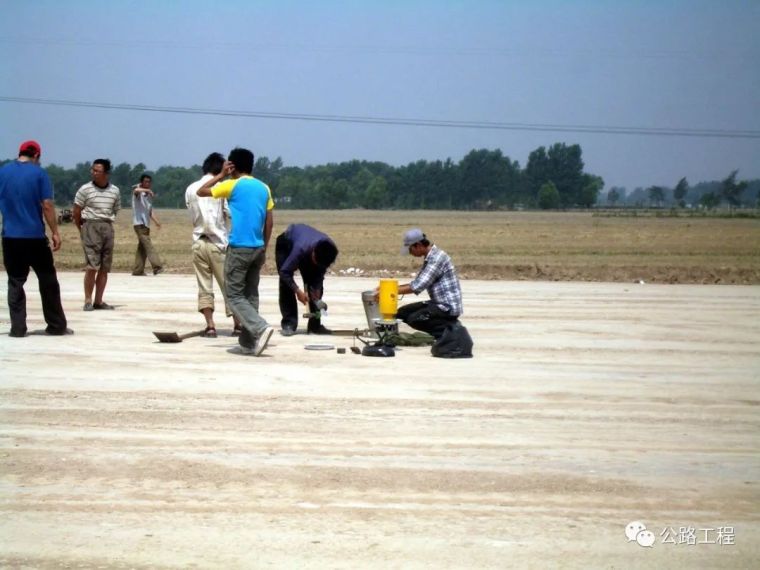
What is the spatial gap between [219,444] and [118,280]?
48.5 feet

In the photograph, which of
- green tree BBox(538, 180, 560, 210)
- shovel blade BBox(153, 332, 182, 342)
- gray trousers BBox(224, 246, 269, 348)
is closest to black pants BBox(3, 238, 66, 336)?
shovel blade BBox(153, 332, 182, 342)

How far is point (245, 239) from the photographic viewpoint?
1214cm

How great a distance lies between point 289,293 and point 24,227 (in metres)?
3.16

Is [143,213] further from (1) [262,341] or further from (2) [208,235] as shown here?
(1) [262,341]

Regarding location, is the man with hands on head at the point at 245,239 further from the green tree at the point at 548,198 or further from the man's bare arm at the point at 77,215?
the green tree at the point at 548,198

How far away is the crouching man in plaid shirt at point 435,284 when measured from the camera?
1278cm

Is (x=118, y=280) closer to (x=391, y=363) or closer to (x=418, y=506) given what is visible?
(x=391, y=363)

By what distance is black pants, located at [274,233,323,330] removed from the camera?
13.7 meters

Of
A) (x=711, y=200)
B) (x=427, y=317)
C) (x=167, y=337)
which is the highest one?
(x=711, y=200)

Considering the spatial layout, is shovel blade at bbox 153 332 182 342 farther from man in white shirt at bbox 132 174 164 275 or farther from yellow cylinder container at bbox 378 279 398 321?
man in white shirt at bbox 132 174 164 275

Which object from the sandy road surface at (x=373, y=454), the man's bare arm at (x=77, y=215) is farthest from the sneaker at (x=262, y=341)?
the man's bare arm at (x=77, y=215)

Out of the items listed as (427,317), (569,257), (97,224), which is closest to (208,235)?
(427,317)

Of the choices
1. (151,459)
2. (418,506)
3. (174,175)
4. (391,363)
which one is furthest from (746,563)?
(174,175)

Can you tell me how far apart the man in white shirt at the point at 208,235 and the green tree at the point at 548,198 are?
16088 centimetres
